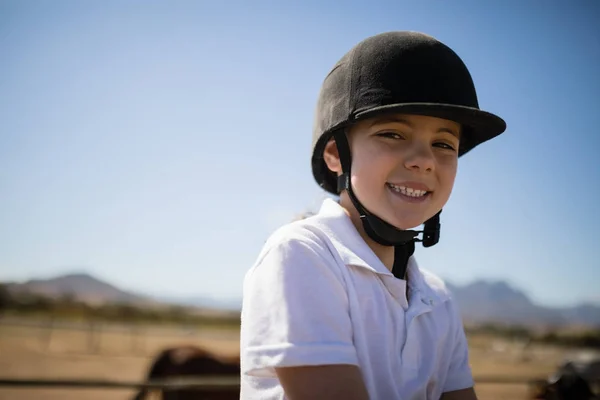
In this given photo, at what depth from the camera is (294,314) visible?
43.9 inches

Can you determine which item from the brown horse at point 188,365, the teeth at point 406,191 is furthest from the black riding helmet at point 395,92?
the brown horse at point 188,365

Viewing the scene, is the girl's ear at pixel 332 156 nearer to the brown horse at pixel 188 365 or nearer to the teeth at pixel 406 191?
the teeth at pixel 406 191

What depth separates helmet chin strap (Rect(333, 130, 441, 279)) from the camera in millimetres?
1501

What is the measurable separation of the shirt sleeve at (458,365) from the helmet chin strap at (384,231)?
258 millimetres

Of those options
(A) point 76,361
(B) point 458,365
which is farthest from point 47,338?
(B) point 458,365

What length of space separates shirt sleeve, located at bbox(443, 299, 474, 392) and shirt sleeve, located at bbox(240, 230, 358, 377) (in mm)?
599

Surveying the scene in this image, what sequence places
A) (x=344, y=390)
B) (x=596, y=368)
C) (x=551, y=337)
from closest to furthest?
(x=344, y=390)
(x=596, y=368)
(x=551, y=337)

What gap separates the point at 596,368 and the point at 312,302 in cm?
1254

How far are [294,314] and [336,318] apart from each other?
12cm

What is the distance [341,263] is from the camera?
132cm

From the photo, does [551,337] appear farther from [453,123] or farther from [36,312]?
[453,123]

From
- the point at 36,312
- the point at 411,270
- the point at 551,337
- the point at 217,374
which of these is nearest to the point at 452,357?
the point at 411,270

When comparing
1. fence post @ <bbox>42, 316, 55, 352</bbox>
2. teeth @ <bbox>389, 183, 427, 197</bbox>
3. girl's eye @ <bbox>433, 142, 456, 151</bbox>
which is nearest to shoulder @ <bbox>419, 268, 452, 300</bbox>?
teeth @ <bbox>389, 183, 427, 197</bbox>

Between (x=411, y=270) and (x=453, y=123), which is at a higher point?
(x=453, y=123)
